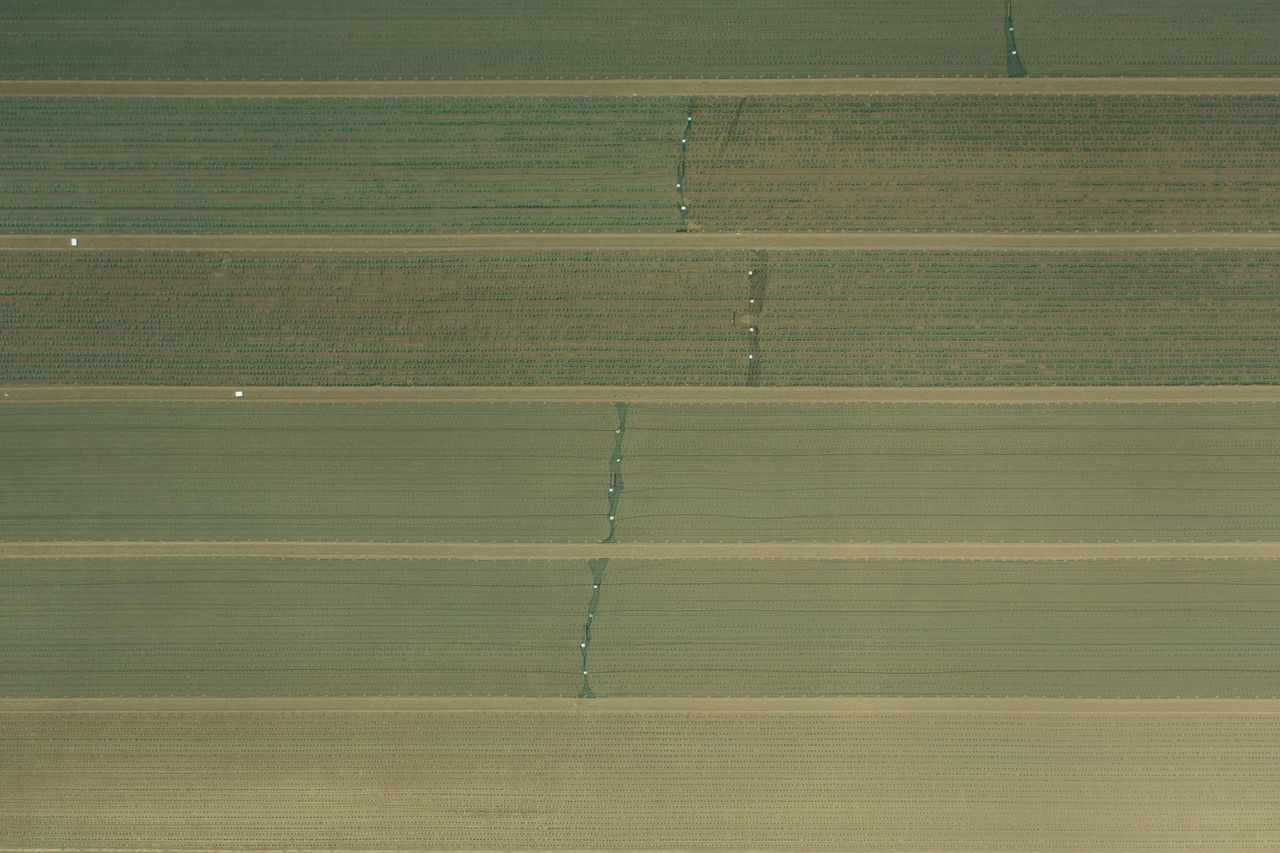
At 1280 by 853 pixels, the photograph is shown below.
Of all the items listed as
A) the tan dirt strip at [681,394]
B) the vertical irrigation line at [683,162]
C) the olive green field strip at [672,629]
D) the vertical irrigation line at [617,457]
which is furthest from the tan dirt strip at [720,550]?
the vertical irrigation line at [683,162]

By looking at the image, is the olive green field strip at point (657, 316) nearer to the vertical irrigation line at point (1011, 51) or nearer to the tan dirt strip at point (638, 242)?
the tan dirt strip at point (638, 242)

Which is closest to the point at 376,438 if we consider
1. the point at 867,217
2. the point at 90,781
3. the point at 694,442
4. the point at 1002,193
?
the point at 694,442

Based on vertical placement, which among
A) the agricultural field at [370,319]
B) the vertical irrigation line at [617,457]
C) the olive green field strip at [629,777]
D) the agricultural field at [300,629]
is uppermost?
the agricultural field at [370,319]

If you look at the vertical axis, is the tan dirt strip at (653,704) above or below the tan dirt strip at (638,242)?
below

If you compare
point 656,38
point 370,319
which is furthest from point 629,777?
point 656,38

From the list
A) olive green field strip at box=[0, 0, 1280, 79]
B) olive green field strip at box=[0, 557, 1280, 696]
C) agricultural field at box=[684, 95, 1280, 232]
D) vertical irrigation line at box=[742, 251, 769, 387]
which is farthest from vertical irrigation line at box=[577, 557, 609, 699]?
olive green field strip at box=[0, 0, 1280, 79]

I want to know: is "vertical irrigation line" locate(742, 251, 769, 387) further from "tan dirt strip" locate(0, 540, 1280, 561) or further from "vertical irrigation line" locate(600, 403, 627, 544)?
"tan dirt strip" locate(0, 540, 1280, 561)

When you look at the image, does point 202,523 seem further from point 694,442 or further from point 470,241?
point 694,442
